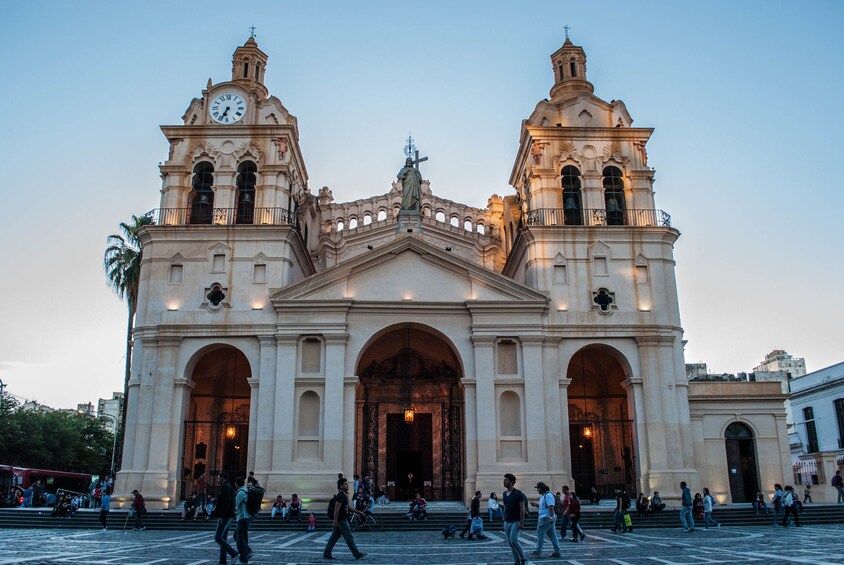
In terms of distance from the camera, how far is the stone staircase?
2281 cm

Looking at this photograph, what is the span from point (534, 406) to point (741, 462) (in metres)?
9.53

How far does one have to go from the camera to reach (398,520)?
2309cm

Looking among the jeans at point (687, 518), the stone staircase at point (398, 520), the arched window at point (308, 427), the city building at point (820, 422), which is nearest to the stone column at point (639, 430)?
the stone staircase at point (398, 520)

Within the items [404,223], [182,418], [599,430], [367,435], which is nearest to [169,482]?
[182,418]

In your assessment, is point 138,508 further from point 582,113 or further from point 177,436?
point 582,113

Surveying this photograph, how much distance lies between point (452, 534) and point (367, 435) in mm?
11195

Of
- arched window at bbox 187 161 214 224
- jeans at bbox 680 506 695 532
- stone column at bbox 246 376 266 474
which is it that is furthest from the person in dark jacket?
arched window at bbox 187 161 214 224

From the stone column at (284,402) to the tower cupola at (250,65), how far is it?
1304cm

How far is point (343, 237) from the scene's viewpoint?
37.3 meters

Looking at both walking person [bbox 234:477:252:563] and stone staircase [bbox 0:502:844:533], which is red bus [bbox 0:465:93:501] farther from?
walking person [bbox 234:477:252:563]

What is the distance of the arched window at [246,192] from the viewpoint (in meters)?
30.6

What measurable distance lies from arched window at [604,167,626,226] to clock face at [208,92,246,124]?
16259mm

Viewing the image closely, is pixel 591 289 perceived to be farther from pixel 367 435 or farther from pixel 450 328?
pixel 367 435

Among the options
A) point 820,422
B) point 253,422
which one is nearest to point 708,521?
point 253,422
